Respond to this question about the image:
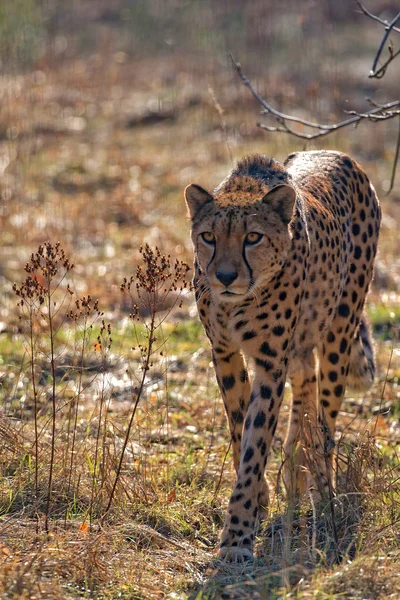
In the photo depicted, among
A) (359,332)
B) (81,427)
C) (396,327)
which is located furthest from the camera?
(396,327)

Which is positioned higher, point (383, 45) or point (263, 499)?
point (383, 45)

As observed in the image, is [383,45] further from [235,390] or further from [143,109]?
[143,109]

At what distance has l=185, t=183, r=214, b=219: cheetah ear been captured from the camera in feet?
13.8

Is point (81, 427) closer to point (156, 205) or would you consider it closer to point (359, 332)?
point (359, 332)

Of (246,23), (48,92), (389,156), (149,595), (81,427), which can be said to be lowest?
(149,595)

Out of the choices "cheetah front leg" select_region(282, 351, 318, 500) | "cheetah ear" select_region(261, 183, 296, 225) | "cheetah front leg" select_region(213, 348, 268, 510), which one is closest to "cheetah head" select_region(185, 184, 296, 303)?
"cheetah ear" select_region(261, 183, 296, 225)

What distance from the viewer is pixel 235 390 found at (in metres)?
4.46

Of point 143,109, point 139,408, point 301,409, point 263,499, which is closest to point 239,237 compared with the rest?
point 263,499

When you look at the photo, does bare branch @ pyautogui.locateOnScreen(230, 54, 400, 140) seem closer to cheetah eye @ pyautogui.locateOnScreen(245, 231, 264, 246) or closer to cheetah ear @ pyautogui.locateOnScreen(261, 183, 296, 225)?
cheetah ear @ pyautogui.locateOnScreen(261, 183, 296, 225)

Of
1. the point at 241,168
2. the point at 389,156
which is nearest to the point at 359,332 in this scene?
the point at 241,168

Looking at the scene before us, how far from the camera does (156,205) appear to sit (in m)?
10.8

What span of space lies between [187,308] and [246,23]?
40.3ft

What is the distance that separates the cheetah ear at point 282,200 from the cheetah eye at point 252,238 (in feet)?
0.61

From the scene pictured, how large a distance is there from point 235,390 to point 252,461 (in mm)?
412
